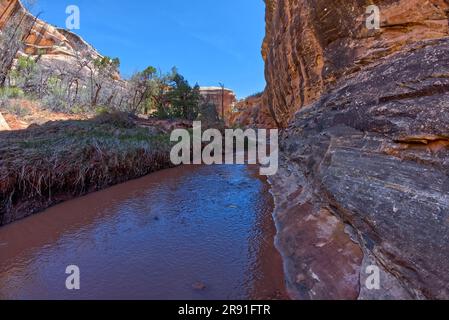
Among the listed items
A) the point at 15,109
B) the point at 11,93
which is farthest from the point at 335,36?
the point at 11,93

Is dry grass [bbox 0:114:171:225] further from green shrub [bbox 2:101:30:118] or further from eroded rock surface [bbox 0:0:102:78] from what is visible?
eroded rock surface [bbox 0:0:102:78]

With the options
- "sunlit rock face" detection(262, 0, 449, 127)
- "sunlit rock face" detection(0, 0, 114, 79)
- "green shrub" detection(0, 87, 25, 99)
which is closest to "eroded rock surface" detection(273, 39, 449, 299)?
"sunlit rock face" detection(262, 0, 449, 127)

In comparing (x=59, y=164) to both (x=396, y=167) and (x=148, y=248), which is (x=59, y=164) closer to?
(x=148, y=248)

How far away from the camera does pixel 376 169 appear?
2492 millimetres

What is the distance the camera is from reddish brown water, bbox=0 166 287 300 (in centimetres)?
196

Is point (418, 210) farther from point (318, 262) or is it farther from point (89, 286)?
point (89, 286)

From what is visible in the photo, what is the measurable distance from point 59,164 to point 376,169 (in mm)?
5041

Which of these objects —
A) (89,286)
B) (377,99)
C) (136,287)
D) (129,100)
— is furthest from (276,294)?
(129,100)

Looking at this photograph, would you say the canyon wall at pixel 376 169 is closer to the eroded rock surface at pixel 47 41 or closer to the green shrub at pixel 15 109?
the green shrub at pixel 15 109

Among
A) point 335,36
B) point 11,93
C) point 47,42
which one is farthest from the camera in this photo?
point 47,42

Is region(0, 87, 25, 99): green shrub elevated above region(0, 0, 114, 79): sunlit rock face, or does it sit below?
below

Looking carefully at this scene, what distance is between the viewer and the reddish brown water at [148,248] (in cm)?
196

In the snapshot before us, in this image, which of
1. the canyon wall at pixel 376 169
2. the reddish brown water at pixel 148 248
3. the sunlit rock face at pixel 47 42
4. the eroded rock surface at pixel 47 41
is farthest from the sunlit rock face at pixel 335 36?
the eroded rock surface at pixel 47 41

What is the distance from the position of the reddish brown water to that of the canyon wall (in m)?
0.39
